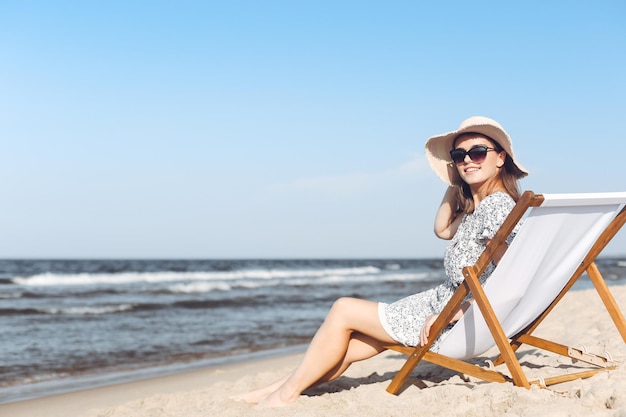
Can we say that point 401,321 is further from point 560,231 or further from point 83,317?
point 83,317

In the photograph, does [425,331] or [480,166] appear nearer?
[425,331]

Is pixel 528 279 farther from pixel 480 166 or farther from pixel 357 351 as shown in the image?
pixel 357 351

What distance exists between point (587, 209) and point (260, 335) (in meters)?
6.15

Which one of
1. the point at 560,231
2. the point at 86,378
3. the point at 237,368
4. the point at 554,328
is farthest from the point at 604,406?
the point at 86,378

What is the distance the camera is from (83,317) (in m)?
10.5

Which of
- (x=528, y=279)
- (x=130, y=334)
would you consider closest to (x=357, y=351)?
(x=528, y=279)

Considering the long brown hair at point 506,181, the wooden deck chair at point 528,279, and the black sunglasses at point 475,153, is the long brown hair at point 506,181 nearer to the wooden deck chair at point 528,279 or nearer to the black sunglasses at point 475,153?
the black sunglasses at point 475,153

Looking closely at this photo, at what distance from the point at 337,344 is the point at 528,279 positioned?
1049mm

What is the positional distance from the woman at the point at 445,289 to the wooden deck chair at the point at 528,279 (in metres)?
0.15

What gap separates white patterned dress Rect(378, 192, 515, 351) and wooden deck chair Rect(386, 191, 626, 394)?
0.36 feet

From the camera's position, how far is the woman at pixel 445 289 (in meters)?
3.18

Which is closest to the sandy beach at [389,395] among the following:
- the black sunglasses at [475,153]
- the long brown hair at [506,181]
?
the long brown hair at [506,181]

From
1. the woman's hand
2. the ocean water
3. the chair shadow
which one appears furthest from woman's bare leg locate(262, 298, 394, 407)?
the ocean water

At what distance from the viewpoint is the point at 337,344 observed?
11.2 ft
